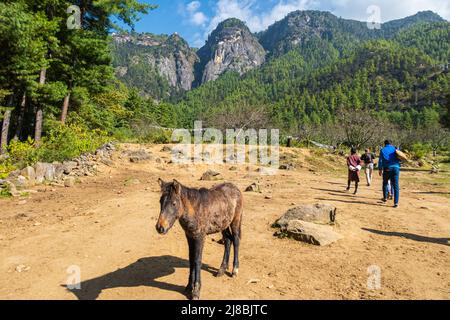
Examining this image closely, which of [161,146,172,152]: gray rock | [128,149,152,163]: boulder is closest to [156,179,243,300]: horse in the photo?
[128,149,152,163]: boulder

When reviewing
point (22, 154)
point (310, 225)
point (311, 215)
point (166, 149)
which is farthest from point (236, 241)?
point (166, 149)

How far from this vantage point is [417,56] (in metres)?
134

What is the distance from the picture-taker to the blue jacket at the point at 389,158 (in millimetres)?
10117

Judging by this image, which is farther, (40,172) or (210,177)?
(210,177)

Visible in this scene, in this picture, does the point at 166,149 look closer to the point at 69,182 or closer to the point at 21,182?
the point at 69,182

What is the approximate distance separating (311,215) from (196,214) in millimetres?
4546

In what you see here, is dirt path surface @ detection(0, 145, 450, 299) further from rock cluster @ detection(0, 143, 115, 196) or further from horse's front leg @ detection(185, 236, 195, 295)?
rock cluster @ detection(0, 143, 115, 196)

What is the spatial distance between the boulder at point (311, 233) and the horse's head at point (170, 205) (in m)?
3.83

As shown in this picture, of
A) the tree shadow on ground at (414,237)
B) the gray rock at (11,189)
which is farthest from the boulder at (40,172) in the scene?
the tree shadow on ground at (414,237)

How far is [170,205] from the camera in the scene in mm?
3656

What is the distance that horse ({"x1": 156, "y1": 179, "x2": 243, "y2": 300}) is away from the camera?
3676 millimetres

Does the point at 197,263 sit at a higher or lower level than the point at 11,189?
lower
